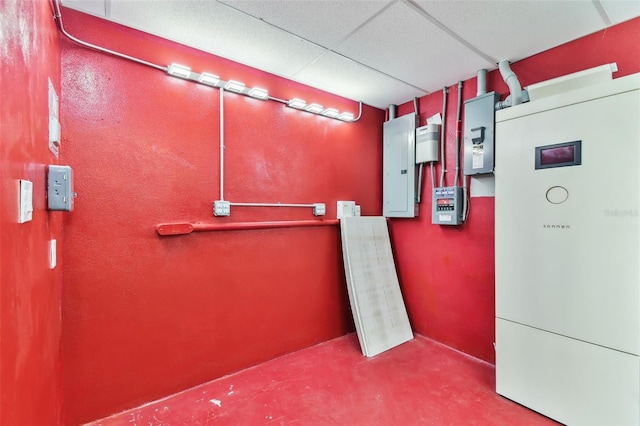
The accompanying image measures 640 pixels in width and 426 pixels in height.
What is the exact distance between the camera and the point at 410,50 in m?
2.11

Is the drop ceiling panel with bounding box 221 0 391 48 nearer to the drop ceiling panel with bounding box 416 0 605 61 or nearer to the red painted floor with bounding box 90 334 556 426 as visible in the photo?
the drop ceiling panel with bounding box 416 0 605 61

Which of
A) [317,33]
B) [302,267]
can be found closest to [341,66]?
[317,33]

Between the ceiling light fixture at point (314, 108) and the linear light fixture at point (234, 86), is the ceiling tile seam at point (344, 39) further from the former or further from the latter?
the linear light fixture at point (234, 86)

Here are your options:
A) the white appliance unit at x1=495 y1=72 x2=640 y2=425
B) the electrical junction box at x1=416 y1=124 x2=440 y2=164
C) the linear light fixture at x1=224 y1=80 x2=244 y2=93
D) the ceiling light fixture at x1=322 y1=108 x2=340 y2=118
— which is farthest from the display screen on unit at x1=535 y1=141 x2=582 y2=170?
the linear light fixture at x1=224 y1=80 x2=244 y2=93

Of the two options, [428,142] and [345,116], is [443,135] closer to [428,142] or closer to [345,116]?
[428,142]

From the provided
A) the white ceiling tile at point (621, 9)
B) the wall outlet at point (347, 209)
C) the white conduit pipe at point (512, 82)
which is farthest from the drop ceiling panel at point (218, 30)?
the white ceiling tile at point (621, 9)

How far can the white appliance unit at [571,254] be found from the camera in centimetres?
153

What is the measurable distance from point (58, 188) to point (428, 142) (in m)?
2.78

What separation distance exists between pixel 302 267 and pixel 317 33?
6.19 ft

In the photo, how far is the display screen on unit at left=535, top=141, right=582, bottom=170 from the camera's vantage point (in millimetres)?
1680

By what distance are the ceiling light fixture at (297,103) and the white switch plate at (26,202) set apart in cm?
192

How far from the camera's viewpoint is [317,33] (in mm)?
1921

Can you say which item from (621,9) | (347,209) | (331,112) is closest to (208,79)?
(331,112)

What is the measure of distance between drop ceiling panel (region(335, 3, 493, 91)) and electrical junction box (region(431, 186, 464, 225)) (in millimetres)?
1007
